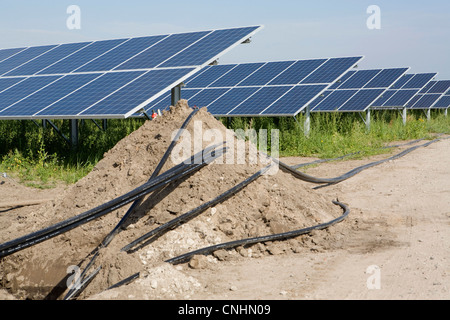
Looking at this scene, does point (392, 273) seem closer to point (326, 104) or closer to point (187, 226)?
point (187, 226)

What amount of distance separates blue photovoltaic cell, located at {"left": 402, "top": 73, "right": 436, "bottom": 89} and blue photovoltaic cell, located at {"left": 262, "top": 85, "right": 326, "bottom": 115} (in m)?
14.1

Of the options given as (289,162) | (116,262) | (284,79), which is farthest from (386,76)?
(116,262)

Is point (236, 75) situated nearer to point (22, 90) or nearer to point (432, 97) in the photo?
point (22, 90)

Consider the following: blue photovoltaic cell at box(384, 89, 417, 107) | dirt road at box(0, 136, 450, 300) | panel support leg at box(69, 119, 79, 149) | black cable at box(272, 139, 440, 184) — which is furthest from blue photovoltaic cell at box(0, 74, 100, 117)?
blue photovoltaic cell at box(384, 89, 417, 107)

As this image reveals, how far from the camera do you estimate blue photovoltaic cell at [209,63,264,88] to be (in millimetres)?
14844

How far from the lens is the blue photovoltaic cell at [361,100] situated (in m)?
15.9

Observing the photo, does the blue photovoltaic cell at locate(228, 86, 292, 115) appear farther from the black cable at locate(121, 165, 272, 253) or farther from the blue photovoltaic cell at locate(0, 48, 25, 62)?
the black cable at locate(121, 165, 272, 253)

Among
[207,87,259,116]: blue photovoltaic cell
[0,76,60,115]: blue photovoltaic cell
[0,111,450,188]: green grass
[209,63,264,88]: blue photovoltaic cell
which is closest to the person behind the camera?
[0,111,450,188]: green grass

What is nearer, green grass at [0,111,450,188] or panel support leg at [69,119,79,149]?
green grass at [0,111,450,188]

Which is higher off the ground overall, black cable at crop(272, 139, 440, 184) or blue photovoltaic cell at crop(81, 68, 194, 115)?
blue photovoltaic cell at crop(81, 68, 194, 115)

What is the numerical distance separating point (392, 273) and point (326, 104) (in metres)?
13.4

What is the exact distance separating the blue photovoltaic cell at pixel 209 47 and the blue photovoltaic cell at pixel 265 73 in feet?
10.9

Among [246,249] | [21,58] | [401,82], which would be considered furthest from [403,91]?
[246,249]

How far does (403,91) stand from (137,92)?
1789cm
